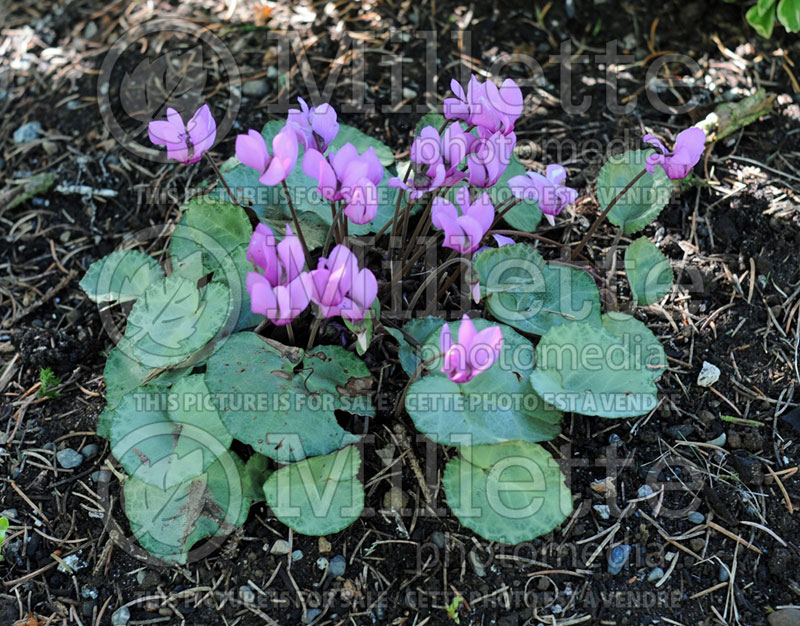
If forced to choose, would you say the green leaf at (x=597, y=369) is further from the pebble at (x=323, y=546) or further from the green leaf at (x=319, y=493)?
the pebble at (x=323, y=546)

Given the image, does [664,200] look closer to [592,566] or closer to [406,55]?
[592,566]

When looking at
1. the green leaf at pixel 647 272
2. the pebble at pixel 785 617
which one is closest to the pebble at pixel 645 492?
the pebble at pixel 785 617

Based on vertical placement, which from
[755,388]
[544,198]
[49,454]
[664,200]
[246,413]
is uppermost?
[544,198]

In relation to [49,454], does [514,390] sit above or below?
above


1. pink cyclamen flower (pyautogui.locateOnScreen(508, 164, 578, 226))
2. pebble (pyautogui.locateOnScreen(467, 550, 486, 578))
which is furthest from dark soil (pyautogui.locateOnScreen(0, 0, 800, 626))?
pink cyclamen flower (pyautogui.locateOnScreen(508, 164, 578, 226))

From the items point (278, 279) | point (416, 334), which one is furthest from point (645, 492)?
point (278, 279)

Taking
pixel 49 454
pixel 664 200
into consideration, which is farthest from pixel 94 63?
pixel 664 200
